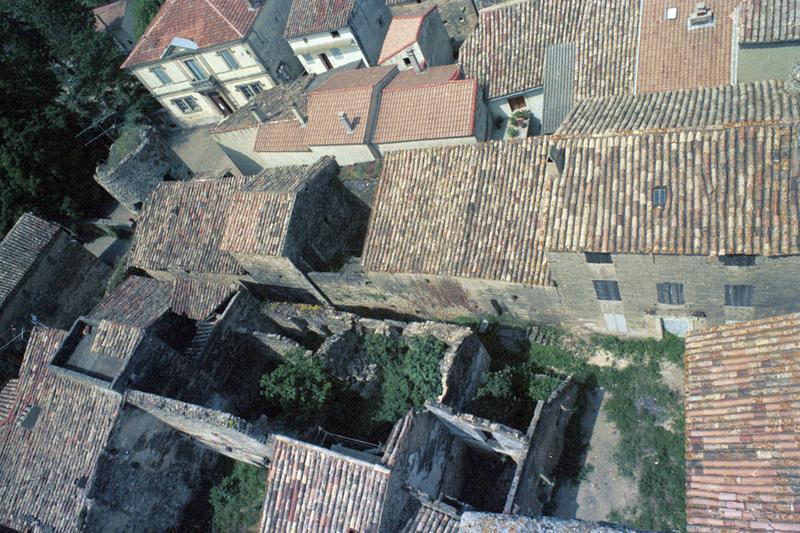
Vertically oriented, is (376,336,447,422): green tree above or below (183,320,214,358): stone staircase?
below

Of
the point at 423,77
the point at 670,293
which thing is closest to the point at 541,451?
the point at 670,293

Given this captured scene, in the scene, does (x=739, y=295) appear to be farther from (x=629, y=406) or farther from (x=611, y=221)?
(x=629, y=406)

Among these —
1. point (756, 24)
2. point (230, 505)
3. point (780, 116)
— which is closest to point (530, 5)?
point (756, 24)

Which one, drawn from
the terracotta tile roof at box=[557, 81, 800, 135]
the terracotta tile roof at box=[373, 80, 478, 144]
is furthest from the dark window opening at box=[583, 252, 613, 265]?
the terracotta tile roof at box=[373, 80, 478, 144]

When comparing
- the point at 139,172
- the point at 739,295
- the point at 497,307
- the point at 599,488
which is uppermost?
the point at 139,172

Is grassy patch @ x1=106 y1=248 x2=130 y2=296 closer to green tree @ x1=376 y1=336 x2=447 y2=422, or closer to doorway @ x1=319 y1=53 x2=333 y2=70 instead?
green tree @ x1=376 y1=336 x2=447 y2=422
